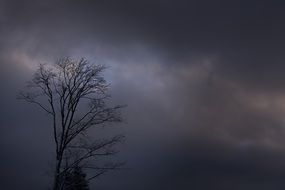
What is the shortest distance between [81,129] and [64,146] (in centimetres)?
155

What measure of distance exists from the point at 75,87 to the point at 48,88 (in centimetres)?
181

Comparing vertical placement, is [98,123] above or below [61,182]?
above

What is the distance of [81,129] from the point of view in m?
38.4

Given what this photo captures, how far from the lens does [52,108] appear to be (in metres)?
39.0

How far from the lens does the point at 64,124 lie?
38.5 m

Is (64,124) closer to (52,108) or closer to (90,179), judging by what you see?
(52,108)

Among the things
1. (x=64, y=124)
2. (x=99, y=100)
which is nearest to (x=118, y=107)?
(x=99, y=100)

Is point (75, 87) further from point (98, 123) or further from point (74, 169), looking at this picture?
point (74, 169)

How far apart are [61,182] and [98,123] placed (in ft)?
14.7

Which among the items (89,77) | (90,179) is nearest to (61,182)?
(90,179)

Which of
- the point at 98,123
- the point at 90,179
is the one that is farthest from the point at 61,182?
the point at 98,123

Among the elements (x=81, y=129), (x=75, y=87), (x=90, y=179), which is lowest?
(x=90, y=179)

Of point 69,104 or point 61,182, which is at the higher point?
point 69,104

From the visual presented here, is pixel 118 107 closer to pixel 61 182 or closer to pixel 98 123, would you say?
pixel 98 123
